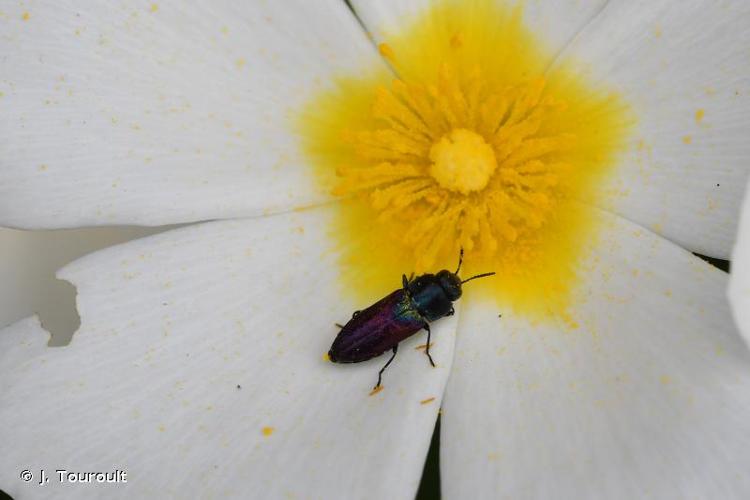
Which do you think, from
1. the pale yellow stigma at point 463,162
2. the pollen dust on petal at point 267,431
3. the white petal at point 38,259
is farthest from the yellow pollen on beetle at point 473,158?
the white petal at point 38,259

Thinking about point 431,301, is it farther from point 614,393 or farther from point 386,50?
point 386,50

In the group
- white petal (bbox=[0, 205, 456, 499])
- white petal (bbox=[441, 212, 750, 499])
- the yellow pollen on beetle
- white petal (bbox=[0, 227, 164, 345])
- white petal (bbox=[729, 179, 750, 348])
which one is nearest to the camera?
white petal (bbox=[729, 179, 750, 348])

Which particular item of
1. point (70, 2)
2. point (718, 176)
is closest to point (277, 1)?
point (70, 2)

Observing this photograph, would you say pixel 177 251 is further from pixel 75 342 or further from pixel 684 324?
pixel 684 324

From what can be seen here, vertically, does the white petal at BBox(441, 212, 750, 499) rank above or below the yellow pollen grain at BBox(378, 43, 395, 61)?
below

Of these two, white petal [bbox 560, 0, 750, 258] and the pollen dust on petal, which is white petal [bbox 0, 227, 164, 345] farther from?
white petal [bbox 560, 0, 750, 258]

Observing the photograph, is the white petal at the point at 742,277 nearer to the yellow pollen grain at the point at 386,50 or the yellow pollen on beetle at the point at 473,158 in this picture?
the yellow pollen on beetle at the point at 473,158

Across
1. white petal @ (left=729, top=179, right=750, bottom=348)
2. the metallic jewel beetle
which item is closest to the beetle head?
the metallic jewel beetle

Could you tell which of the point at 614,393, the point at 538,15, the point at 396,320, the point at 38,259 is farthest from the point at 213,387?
the point at 538,15
